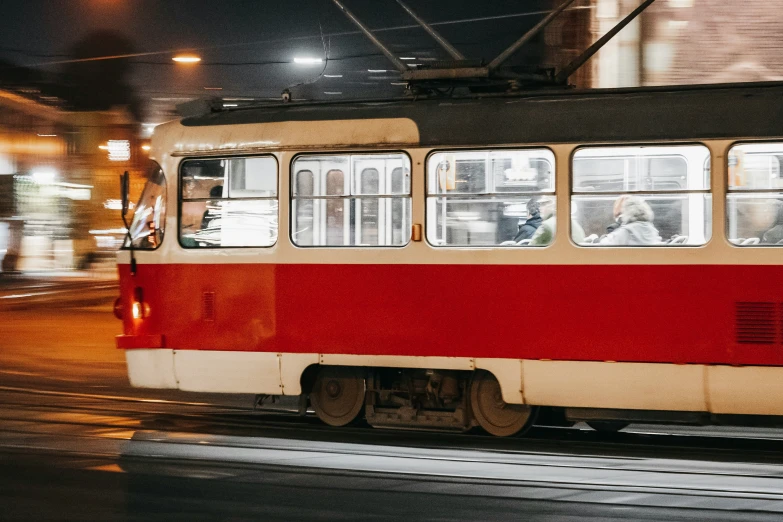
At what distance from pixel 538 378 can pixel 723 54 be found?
763 cm

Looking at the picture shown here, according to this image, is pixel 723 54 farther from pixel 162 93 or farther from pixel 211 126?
pixel 162 93

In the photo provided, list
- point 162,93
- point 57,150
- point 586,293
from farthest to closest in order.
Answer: point 57,150 < point 162,93 < point 586,293

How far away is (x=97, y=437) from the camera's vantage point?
8.90 m

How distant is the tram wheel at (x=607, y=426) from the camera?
9.27 m

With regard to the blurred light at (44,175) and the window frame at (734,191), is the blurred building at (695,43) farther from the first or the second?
the blurred light at (44,175)

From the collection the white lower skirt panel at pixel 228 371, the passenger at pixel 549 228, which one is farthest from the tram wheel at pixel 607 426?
the white lower skirt panel at pixel 228 371

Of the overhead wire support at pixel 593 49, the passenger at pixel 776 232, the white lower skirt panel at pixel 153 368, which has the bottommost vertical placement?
the white lower skirt panel at pixel 153 368

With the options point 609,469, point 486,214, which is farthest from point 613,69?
point 609,469

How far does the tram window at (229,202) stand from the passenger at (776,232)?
4.06m

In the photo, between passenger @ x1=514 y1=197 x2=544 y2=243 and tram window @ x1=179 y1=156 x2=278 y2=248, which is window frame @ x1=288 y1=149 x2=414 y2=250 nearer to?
tram window @ x1=179 y1=156 x2=278 y2=248

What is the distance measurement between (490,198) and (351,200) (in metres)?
1.20

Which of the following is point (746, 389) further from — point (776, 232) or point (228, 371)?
point (228, 371)

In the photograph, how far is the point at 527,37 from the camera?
8484 millimetres

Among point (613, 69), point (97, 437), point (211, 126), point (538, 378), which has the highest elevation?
point (613, 69)
